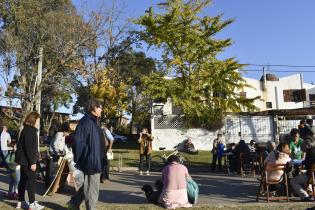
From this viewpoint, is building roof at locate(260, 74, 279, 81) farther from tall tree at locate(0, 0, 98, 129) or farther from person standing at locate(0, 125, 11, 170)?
person standing at locate(0, 125, 11, 170)

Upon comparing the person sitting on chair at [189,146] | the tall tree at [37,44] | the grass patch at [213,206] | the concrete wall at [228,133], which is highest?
the tall tree at [37,44]

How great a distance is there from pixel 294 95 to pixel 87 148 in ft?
135

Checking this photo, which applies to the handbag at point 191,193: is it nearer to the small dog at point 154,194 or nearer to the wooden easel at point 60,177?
the small dog at point 154,194

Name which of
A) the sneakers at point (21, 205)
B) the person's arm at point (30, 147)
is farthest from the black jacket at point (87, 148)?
the sneakers at point (21, 205)

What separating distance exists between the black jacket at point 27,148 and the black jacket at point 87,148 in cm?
116

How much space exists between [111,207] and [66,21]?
19.1 m

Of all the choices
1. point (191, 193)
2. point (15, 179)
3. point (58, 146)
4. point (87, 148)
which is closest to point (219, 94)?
point (58, 146)

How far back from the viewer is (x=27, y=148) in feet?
24.2

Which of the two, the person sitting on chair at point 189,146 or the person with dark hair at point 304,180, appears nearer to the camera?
the person with dark hair at point 304,180

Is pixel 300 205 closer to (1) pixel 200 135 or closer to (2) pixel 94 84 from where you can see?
(1) pixel 200 135

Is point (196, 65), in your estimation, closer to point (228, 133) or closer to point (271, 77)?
point (228, 133)

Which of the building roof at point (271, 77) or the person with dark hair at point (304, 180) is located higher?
the building roof at point (271, 77)

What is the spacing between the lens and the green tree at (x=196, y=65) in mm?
26234

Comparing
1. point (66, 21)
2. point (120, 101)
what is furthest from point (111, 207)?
point (120, 101)
